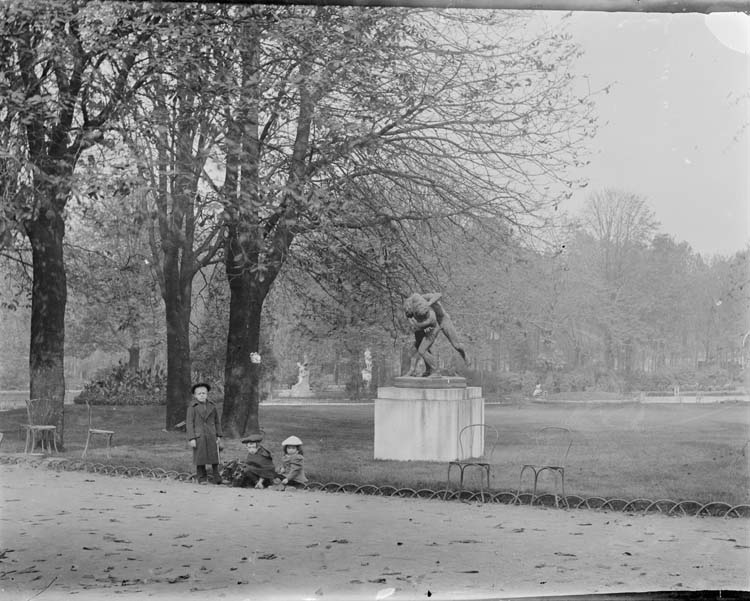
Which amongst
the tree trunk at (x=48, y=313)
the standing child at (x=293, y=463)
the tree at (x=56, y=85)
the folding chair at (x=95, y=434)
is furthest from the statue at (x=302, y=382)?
the tree at (x=56, y=85)

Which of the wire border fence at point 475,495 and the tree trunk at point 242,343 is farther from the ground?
the tree trunk at point 242,343

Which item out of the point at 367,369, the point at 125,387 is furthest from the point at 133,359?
the point at 367,369

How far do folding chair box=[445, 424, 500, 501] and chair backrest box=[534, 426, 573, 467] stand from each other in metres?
0.41

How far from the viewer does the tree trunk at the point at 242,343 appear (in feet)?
30.3

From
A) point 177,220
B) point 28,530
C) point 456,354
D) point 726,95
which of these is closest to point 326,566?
point 28,530

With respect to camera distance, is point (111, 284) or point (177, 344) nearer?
point (177, 344)

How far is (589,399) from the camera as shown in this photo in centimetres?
827

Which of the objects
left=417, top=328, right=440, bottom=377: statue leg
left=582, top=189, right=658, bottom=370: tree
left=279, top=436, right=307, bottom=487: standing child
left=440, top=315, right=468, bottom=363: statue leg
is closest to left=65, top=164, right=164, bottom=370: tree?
left=279, top=436, right=307, bottom=487: standing child

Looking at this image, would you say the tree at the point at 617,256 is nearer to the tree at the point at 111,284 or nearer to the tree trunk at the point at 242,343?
the tree trunk at the point at 242,343

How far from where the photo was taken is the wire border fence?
304 inches

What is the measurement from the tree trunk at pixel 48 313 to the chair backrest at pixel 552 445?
4.87m

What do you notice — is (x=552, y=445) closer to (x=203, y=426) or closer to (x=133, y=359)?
(x=203, y=426)

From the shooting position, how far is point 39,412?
9.30 m

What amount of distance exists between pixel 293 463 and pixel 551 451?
2.41 m
